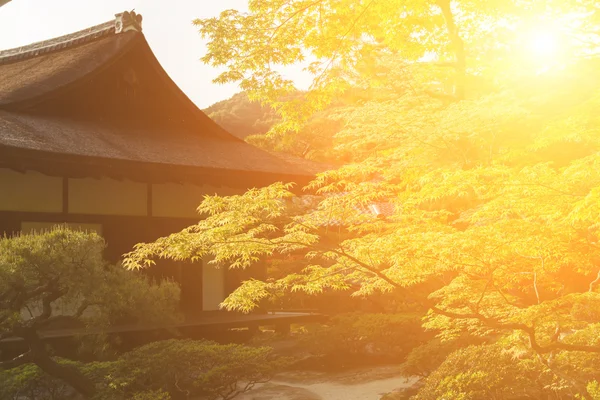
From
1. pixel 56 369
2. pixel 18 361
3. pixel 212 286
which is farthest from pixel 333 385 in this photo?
pixel 18 361

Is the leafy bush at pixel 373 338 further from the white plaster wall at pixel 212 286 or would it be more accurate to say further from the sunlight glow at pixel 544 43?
the sunlight glow at pixel 544 43

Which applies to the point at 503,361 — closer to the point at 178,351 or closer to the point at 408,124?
the point at 178,351

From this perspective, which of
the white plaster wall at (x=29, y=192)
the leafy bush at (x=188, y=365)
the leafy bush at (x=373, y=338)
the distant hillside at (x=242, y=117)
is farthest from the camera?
the distant hillside at (x=242, y=117)

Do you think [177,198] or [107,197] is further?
[177,198]

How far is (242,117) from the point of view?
41375 millimetres

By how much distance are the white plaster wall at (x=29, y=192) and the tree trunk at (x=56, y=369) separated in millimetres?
3718

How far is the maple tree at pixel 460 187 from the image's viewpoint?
6.14 metres

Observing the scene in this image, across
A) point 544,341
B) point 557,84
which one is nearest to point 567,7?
point 557,84

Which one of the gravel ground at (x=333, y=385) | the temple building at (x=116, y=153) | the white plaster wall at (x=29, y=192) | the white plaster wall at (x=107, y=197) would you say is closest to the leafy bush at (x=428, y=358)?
the gravel ground at (x=333, y=385)

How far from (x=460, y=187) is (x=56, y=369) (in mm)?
4767

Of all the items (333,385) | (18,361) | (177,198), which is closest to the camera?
(18,361)

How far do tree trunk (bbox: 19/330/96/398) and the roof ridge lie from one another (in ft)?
28.1

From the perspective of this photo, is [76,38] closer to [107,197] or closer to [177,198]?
[177,198]

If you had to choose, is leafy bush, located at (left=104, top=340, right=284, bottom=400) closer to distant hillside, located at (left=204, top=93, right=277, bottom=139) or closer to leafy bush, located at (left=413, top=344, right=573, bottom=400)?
leafy bush, located at (left=413, top=344, right=573, bottom=400)
